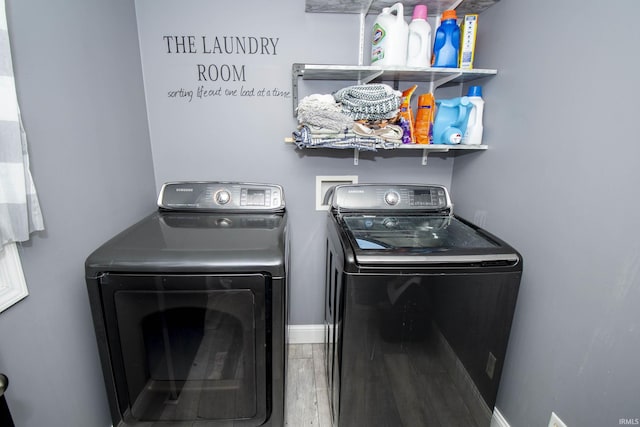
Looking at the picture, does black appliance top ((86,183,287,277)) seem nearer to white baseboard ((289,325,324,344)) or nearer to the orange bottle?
the orange bottle

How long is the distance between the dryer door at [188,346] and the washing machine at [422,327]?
13.6 inches

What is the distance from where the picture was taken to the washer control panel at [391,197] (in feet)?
5.32

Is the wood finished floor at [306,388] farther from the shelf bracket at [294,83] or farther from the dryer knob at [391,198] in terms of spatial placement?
the shelf bracket at [294,83]

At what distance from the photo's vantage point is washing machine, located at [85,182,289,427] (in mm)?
1002

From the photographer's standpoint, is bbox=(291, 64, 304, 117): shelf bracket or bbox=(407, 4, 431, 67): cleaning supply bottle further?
bbox=(291, 64, 304, 117): shelf bracket

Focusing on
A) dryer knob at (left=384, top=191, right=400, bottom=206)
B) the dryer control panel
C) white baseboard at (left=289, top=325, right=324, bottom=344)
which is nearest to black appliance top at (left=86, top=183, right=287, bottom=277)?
the dryer control panel

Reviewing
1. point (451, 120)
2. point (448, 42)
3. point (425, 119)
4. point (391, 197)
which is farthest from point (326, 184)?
point (448, 42)

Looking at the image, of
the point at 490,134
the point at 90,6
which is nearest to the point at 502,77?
the point at 490,134

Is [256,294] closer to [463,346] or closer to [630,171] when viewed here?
[463,346]

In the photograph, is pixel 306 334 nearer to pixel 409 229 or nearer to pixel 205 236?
pixel 409 229

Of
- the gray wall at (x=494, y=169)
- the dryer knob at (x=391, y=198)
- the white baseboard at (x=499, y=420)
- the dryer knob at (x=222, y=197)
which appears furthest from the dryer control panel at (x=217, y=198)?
the white baseboard at (x=499, y=420)

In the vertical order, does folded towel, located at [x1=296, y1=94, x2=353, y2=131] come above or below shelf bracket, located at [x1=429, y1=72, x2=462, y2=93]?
below

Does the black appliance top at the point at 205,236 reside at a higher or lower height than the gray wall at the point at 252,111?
lower

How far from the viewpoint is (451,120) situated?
1.60 meters
